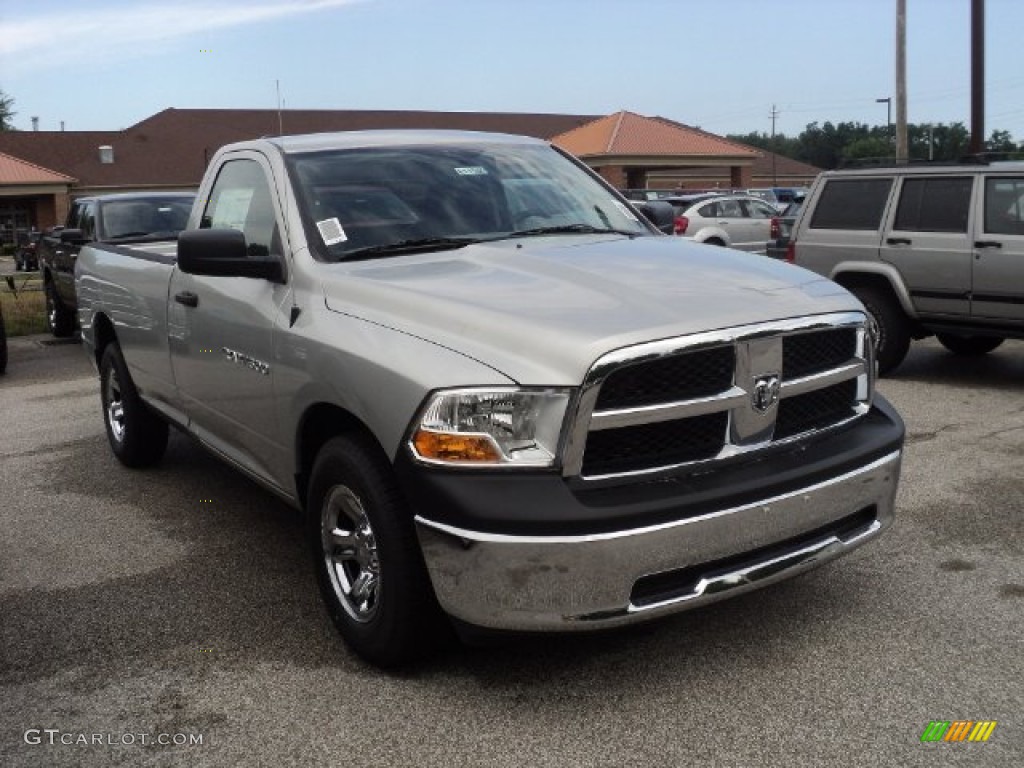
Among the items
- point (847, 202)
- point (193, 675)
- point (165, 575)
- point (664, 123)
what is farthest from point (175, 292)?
point (664, 123)

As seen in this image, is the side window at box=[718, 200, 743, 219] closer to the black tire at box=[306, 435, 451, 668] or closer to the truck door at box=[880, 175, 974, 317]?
the truck door at box=[880, 175, 974, 317]

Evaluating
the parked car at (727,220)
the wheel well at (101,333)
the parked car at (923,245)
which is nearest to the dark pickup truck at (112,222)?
the wheel well at (101,333)

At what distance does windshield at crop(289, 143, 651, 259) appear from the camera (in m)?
4.33

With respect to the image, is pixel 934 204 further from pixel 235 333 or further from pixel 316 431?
pixel 316 431

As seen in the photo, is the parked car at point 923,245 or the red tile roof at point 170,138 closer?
the parked car at point 923,245

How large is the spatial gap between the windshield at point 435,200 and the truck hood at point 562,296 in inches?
7.7

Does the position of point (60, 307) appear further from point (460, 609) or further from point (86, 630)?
point (460, 609)

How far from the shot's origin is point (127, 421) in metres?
6.61

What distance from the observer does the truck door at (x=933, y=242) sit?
872 centimetres

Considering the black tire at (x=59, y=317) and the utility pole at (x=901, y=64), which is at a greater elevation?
the utility pole at (x=901, y=64)

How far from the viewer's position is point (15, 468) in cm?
703

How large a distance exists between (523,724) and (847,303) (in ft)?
6.02

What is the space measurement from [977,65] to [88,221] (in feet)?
49.1

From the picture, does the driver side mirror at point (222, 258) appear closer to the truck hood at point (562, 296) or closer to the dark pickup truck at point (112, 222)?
the truck hood at point (562, 296)
